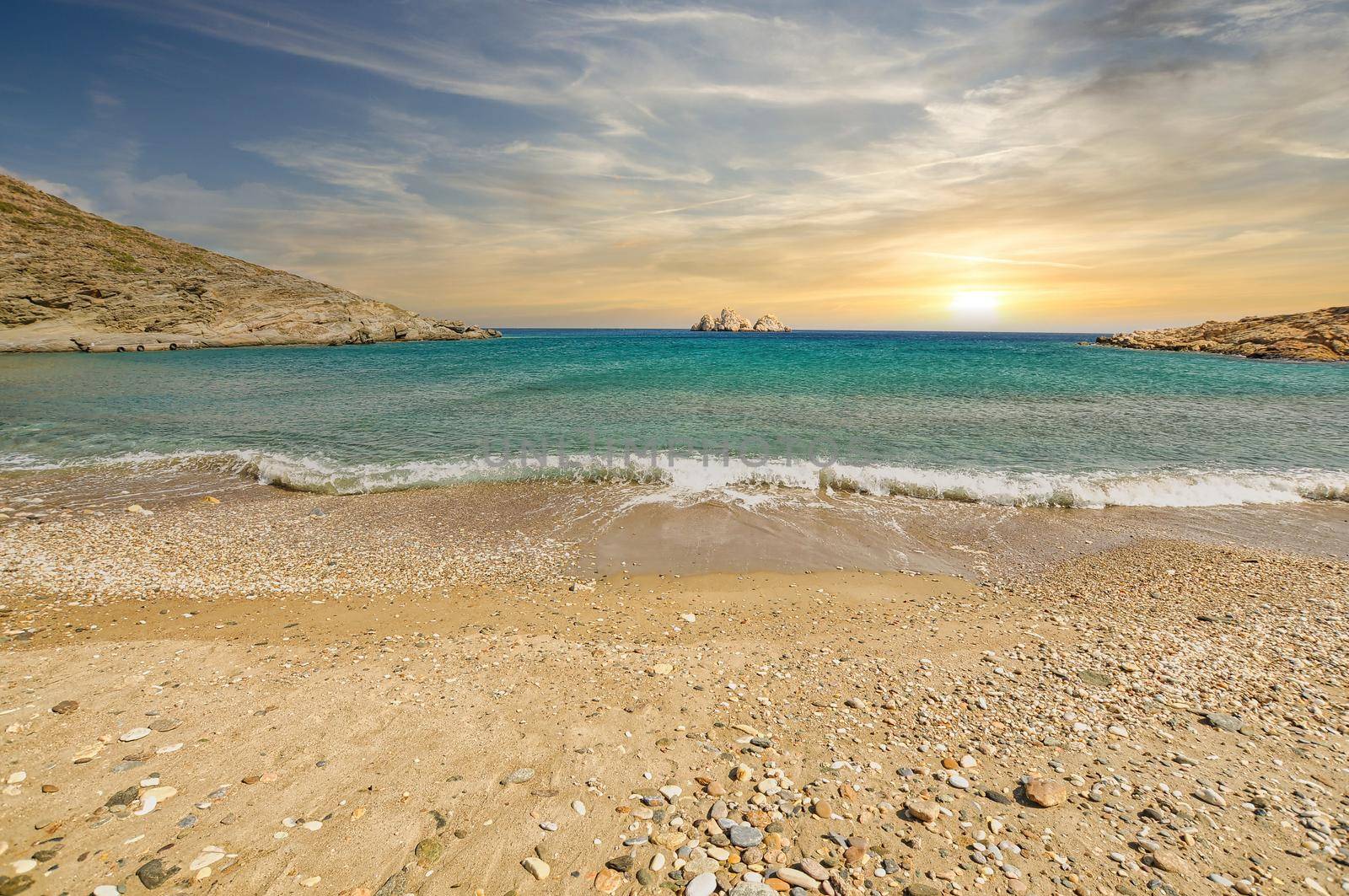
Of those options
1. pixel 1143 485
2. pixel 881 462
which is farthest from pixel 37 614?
pixel 1143 485

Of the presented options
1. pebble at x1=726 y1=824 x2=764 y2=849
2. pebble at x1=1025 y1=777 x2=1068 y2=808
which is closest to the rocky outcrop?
pebble at x1=1025 y1=777 x2=1068 y2=808

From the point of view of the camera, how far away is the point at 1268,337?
195ft

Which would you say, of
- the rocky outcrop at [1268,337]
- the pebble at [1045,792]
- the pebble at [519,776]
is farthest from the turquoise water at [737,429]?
the rocky outcrop at [1268,337]

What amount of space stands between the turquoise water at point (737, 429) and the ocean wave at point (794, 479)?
0.07 meters

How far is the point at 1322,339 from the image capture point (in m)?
53.8

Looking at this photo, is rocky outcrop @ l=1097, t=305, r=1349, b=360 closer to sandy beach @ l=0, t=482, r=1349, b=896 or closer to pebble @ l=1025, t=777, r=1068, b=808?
sandy beach @ l=0, t=482, r=1349, b=896

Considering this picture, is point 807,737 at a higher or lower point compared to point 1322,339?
lower

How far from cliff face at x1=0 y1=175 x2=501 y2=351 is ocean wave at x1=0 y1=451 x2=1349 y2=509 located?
71627 mm

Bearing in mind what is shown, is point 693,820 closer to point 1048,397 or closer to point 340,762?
point 340,762

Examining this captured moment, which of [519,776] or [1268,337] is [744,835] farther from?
[1268,337]

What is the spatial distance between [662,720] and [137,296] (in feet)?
323

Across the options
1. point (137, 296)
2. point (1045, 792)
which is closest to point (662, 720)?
point (1045, 792)

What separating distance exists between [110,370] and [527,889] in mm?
53110

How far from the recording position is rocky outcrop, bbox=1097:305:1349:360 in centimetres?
5288
